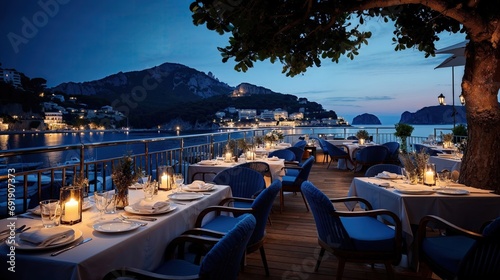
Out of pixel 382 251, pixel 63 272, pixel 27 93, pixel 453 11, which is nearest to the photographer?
pixel 63 272

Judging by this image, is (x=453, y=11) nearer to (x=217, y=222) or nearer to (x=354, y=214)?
(x=354, y=214)

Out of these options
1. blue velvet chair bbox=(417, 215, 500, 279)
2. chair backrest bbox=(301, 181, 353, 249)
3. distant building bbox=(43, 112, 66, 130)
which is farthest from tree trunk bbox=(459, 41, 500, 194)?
distant building bbox=(43, 112, 66, 130)

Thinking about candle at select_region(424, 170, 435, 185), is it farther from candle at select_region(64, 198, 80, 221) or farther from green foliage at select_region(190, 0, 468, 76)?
candle at select_region(64, 198, 80, 221)

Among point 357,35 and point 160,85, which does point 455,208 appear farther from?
point 160,85

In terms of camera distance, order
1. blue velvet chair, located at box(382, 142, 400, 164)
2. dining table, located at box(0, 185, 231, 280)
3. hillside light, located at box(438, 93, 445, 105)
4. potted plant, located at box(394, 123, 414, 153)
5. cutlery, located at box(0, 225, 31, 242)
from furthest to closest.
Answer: hillside light, located at box(438, 93, 445, 105) → potted plant, located at box(394, 123, 414, 153) → blue velvet chair, located at box(382, 142, 400, 164) → cutlery, located at box(0, 225, 31, 242) → dining table, located at box(0, 185, 231, 280)

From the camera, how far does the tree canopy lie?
269 cm

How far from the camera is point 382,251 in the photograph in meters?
2.38

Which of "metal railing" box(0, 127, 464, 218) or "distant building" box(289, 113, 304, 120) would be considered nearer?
"metal railing" box(0, 127, 464, 218)

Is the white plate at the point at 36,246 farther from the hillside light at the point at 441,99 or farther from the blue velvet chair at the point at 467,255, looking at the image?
the hillside light at the point at 441,99

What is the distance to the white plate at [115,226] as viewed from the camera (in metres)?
1.65

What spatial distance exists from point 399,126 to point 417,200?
282 inches

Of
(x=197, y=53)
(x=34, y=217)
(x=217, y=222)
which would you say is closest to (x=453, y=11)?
(x=217, y=222)

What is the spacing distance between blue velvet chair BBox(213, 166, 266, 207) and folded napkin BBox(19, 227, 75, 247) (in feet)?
7.53

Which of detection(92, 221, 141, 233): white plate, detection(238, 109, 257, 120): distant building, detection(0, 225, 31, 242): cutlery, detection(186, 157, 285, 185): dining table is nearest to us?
detection(0, 225, 31, 242): cutlery
